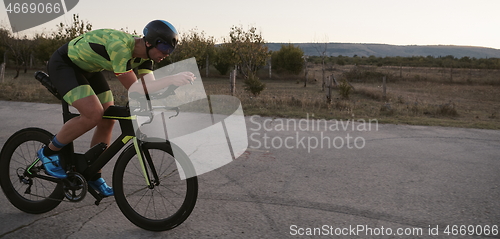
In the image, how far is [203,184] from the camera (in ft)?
15.1

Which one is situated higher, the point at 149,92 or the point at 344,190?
the point at 149,92

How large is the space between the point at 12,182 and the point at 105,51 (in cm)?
163

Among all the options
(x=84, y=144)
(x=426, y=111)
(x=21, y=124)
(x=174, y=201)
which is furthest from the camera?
(x=426, y=111)

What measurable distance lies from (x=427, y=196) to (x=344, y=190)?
886mm

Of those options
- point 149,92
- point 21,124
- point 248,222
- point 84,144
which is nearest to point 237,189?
point 248,222

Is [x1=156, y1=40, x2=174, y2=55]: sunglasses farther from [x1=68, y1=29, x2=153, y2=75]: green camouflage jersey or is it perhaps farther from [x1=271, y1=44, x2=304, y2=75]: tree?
[x1=271, y1=44, x2=304, y2=75]: tree

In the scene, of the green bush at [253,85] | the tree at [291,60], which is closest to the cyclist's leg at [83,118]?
the green bush at [253,85]

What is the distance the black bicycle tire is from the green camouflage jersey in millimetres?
798

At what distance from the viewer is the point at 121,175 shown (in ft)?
10.6

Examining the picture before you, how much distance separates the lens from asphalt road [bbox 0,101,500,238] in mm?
3356

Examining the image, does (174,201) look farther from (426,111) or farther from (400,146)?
(426,111)

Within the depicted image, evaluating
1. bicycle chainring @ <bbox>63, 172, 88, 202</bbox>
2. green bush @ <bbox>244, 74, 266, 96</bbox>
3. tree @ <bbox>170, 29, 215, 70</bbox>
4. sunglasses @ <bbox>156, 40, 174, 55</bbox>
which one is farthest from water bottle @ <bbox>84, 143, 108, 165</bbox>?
tree @ <bbox>170, 29, 215, 70</bbox>

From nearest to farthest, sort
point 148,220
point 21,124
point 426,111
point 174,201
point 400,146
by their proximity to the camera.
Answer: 1. point 148,220
2. point 174,201
3. point 400,146
4. point 21,124
5. point 426,111

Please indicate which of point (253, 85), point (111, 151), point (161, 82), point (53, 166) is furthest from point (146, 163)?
point (253, 85)
